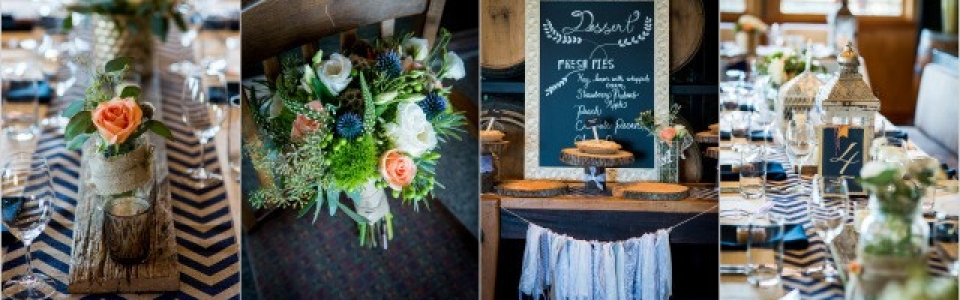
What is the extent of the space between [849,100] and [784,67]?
6.16 ft

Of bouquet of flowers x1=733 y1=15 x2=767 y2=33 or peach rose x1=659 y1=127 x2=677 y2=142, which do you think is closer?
peach rose x1=659 y1=127 x2=677 y2=142

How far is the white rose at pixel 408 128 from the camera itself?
262cm

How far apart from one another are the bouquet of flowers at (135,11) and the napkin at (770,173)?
1.62 meters

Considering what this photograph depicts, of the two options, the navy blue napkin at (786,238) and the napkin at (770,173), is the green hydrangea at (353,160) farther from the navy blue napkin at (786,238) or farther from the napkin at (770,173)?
the napkin at (770,173)

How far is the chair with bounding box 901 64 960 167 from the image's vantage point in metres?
3.41

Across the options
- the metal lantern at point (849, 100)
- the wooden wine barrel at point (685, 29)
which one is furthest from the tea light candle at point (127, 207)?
the metal lantern at point (849, 100)

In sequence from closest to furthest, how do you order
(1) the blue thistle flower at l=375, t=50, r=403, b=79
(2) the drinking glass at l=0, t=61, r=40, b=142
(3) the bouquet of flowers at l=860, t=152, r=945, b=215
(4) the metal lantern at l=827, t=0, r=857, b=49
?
(3) the bouquet of flowers at l=860, t=152, r=945, b=215 < (1) the blue thistle flower at l=375, t=50, r=403, b=79 < (2) the drinking glass at l=0, t=61, r=40, b=142 < (4) the metal lantern at l=827, t=0, r=857, b=49

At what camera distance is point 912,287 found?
2.10 m

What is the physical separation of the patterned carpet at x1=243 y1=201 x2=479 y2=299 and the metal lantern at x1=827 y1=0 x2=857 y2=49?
2.49 m

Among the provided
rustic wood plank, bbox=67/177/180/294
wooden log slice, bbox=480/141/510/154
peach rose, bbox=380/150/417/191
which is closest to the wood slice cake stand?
wooden log slice, bbox=480/141/510/154

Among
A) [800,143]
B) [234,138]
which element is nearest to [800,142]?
[800,143]

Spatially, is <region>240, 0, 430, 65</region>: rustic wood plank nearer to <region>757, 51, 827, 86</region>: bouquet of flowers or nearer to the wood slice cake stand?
the wood slice cake stand

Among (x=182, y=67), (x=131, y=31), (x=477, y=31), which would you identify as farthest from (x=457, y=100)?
(x=182, y=67)

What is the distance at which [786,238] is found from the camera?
9.23 ft
